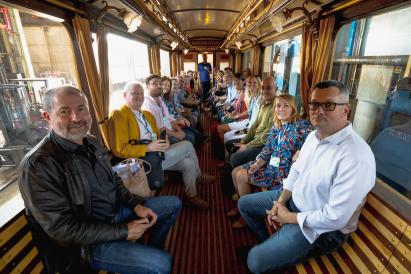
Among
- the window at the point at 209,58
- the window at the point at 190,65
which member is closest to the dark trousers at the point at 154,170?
the window at the point at 209,58

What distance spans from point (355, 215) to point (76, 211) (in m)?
2.03

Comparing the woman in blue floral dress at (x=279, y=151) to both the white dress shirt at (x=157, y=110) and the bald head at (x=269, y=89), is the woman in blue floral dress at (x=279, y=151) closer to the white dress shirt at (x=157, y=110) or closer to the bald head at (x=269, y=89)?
the bald head at (x=269, y=89)

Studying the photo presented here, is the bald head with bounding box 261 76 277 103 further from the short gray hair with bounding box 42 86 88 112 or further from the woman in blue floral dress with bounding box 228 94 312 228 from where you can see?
the short gray hair with bounding box 42 86 88 112

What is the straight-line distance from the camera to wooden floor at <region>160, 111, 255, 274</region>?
7.41 feet

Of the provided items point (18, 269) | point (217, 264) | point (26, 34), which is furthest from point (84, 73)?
point (217, 264)

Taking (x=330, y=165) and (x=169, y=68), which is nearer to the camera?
(x=330, y=165)

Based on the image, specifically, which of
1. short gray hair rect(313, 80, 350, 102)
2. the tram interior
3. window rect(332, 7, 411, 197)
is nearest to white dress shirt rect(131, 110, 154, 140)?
the tram interior

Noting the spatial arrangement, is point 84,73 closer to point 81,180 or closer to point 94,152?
point 94,152

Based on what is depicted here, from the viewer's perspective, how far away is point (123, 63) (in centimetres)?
484

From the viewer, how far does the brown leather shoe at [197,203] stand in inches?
122

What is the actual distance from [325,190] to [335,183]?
0.15m

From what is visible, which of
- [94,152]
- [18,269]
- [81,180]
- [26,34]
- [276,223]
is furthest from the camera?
[26,34]

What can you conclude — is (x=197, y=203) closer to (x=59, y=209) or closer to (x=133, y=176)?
(x=133, y=176)

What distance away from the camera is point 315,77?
11.0 ft
